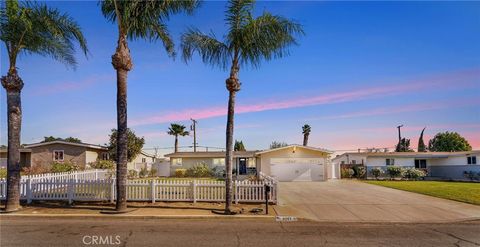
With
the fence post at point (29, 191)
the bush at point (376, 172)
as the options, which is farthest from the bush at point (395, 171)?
the fence post at point (29, 191)

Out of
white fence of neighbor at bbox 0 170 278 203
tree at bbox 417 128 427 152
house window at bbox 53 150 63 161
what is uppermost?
tree at bbox 417 128 427 152

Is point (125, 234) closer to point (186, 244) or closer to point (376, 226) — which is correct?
point (186, 244)

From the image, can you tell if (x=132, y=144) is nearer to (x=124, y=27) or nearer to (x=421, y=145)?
(x=124, y=27)

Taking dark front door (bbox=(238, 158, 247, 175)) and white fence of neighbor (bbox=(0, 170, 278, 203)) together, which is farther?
dark front door (bbox=(238, 158, 247, 175))

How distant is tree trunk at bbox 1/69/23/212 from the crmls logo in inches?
220

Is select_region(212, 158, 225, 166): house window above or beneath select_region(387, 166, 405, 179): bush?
above

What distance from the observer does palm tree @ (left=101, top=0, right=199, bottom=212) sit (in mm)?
13133

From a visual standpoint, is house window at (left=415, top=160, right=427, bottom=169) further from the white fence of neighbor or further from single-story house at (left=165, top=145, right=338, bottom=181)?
the white fence of neighbor

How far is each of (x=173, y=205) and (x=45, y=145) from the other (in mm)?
27254

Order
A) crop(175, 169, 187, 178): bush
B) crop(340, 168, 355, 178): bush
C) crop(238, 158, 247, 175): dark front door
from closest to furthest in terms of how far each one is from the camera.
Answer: crop(340, 168, 355, 178): bush, crop(175, 169, 187, 178): bush, crop(238, 158, 247, 175): dark front door

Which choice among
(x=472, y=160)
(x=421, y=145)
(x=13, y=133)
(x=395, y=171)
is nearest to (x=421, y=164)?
(x=472, y=160)

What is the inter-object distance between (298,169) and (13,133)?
2420 cm

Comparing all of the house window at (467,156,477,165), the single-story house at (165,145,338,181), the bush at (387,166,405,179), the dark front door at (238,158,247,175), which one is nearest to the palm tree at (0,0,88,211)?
the single-story house at (165,145,338,181)

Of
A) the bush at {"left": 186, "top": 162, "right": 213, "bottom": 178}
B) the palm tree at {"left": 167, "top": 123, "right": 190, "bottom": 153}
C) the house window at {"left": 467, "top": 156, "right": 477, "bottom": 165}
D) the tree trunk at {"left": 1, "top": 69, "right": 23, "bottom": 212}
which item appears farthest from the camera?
the palm tree at {"left": 167, "top": 123, "right": 190, "bottom": 153}
